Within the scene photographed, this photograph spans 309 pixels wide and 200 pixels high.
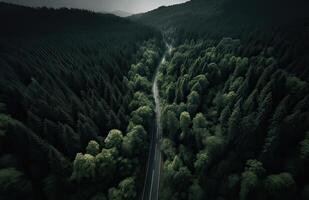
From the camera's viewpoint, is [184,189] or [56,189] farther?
[184,189]

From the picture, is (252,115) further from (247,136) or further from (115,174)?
(115,174)

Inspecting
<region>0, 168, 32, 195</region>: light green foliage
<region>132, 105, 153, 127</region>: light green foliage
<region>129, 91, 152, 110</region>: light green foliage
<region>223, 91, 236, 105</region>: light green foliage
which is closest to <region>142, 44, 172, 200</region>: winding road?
<region>132, 105, 153, 127</region>: light green foliage

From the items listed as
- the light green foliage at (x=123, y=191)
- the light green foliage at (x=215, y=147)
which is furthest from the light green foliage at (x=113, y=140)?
the light green foliage at (x=215, y=147)

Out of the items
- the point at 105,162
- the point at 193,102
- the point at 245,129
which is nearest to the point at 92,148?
the point at 105,162

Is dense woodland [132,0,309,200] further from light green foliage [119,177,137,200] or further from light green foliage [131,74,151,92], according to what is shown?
light green foliage [131,74,151,92]

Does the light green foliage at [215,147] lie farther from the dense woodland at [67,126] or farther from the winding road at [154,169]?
the dense woodland at [67,126]

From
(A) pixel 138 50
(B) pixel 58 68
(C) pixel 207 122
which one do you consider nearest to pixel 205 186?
(C) pixel 207 122

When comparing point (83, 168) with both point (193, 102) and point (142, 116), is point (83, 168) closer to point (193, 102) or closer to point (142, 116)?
point (142, 116)
